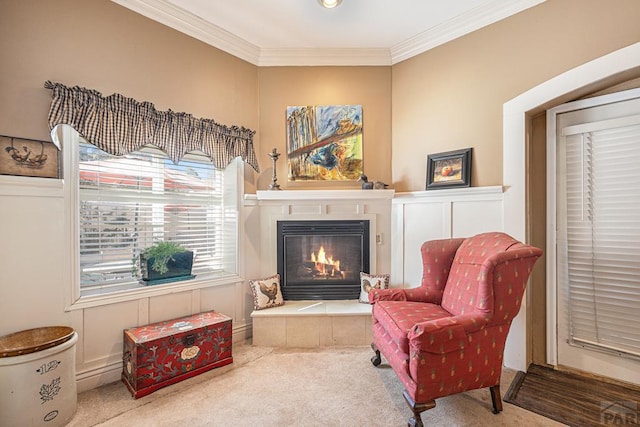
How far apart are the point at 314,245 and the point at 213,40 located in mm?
2332

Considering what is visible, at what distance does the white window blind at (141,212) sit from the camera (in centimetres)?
229

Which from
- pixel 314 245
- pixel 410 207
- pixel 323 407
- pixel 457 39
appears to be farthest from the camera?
pixel 314 245

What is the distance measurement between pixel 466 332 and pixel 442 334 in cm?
18

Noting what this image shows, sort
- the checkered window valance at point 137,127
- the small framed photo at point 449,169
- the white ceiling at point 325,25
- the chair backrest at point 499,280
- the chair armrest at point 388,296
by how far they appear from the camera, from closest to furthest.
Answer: the chair backrest at point 499,280 → the checkered window valance at point 137,127 → the chair armrest at point 388,296 → the white ceiling at point 325,25 → the small framed photo at point 449,169

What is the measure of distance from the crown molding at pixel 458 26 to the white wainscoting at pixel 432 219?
1.50 metres

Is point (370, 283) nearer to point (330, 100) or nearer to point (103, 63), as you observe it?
point (330, 100)

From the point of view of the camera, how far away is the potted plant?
2.49 m

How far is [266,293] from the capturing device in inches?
118

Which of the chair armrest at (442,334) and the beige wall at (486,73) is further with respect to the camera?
the beige wall at (486,73)

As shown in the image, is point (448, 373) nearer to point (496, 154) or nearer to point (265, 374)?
point (265, 374)

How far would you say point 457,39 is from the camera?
2828 millimetres

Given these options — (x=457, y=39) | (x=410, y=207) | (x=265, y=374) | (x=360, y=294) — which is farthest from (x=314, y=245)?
(x=457, y=39)

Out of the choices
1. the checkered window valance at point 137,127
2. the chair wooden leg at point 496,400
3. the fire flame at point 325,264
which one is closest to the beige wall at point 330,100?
the checkered window valance at point 137,127

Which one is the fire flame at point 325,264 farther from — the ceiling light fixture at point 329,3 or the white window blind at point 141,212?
the ceiling light fixture at point 329,3
